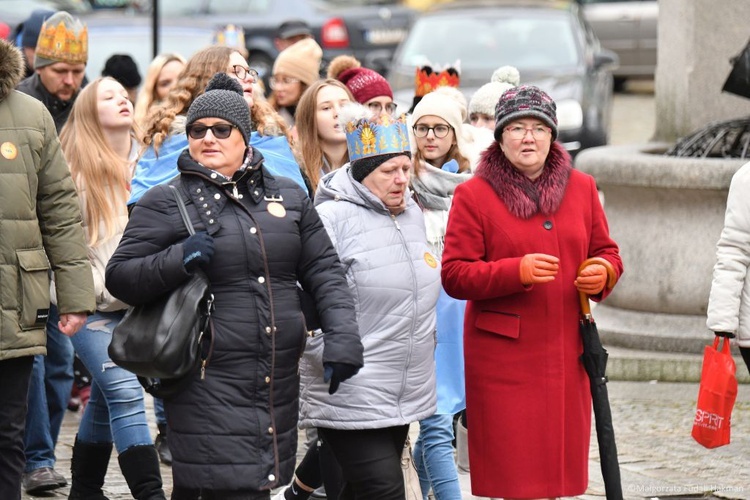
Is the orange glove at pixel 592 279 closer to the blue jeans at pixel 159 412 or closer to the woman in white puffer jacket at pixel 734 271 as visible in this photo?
the woman in white puffer jacket at pixel 734 271

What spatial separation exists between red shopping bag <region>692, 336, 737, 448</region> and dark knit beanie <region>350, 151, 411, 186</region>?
159cm

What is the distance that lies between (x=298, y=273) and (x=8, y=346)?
1.09m

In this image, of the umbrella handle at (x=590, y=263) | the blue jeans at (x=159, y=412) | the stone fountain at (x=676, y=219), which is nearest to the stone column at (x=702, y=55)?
the stone fountain at (x=676, y=219)

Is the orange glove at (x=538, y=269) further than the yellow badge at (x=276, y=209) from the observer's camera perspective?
Yes

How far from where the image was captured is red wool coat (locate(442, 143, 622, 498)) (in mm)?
5598

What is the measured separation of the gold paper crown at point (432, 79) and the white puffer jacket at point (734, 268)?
2763mm

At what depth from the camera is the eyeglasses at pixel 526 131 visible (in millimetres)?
5617

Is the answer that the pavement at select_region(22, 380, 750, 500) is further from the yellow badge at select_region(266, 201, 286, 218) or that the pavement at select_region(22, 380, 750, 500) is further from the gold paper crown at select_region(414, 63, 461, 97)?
the yellow badge at select_region(266, 201, 286, 218)

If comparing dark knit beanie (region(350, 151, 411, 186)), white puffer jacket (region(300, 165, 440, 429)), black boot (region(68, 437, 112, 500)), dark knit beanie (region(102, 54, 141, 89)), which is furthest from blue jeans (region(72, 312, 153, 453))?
dark knit beanie (region(102, 54, 141, 89))

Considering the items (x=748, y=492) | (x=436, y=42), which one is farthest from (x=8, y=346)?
(x=436, y=42)

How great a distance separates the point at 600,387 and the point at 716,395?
0.82 meters

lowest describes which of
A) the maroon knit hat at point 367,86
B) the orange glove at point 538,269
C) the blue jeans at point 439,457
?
the blue jeans at point 439,457

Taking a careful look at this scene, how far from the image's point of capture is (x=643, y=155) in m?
9.89

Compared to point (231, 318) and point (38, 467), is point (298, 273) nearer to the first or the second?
point (231, 318)
